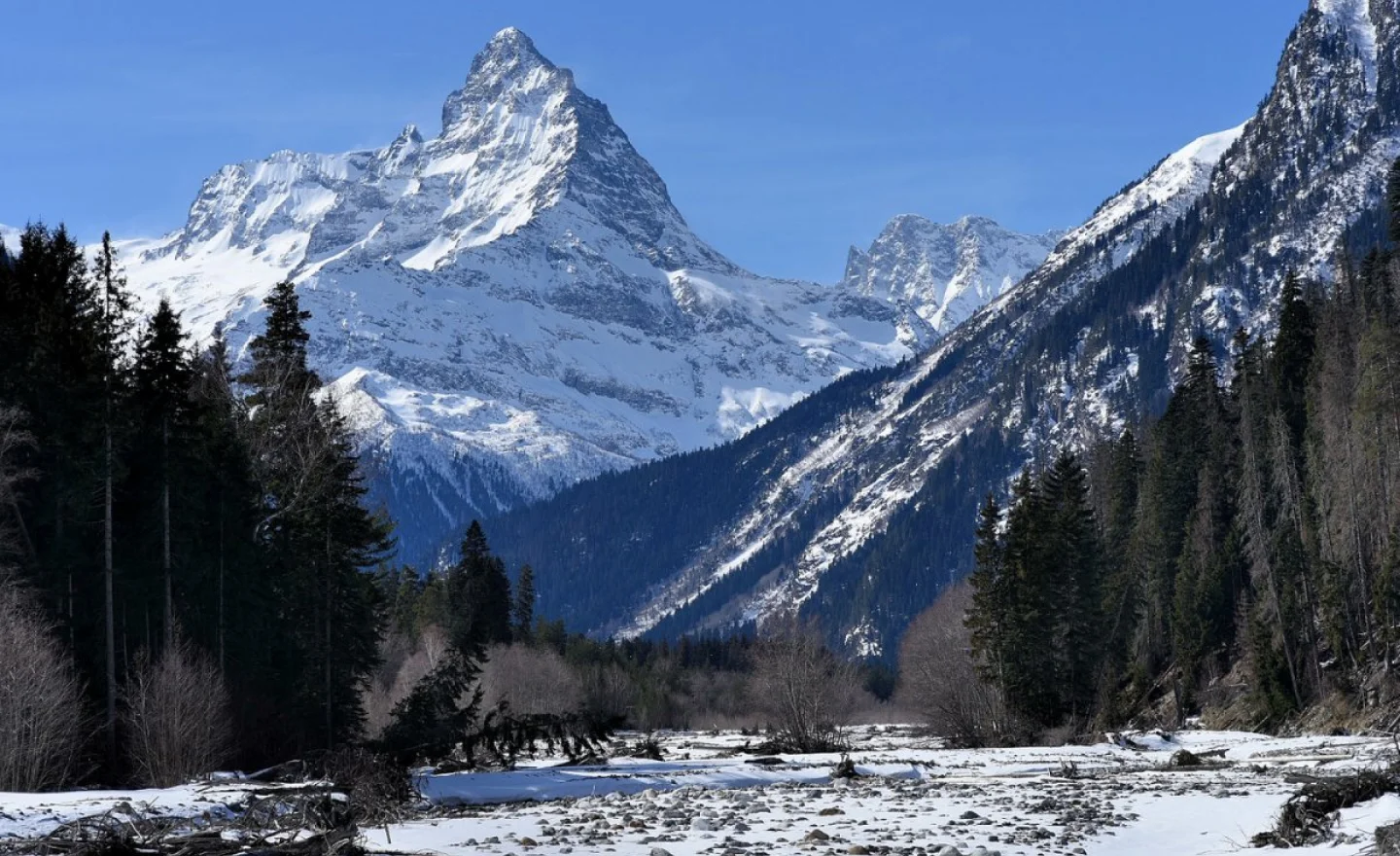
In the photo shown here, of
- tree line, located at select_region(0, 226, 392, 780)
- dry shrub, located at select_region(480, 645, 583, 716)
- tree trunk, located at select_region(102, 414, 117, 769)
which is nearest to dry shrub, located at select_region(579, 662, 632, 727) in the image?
dry shrub, located at select_region(480, 645, 583, 716)

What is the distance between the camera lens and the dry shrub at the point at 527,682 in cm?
10075

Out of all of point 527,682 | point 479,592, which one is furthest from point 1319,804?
point 479,592

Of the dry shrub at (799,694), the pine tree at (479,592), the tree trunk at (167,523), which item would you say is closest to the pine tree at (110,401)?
the tree trunk at (167,523)

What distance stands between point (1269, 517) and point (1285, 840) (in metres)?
77.3

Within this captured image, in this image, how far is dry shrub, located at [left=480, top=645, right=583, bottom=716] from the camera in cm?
10075

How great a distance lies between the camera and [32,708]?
3912cm

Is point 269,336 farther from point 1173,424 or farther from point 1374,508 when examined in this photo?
point 1173,424

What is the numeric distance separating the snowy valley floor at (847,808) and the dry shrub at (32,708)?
5.49 meters

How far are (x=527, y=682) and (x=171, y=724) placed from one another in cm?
6769

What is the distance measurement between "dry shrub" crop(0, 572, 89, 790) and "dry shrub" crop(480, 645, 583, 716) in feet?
173

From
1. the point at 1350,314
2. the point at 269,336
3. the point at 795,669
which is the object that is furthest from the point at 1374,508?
the point at 269,336

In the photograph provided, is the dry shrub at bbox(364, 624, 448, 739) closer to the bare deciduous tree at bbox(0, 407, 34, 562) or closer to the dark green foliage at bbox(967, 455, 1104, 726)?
the bare deciduous tree at bbox(0, 407, 34, 562)

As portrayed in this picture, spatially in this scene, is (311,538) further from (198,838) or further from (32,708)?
(198,838)

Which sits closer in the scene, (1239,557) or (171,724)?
(171,724)
